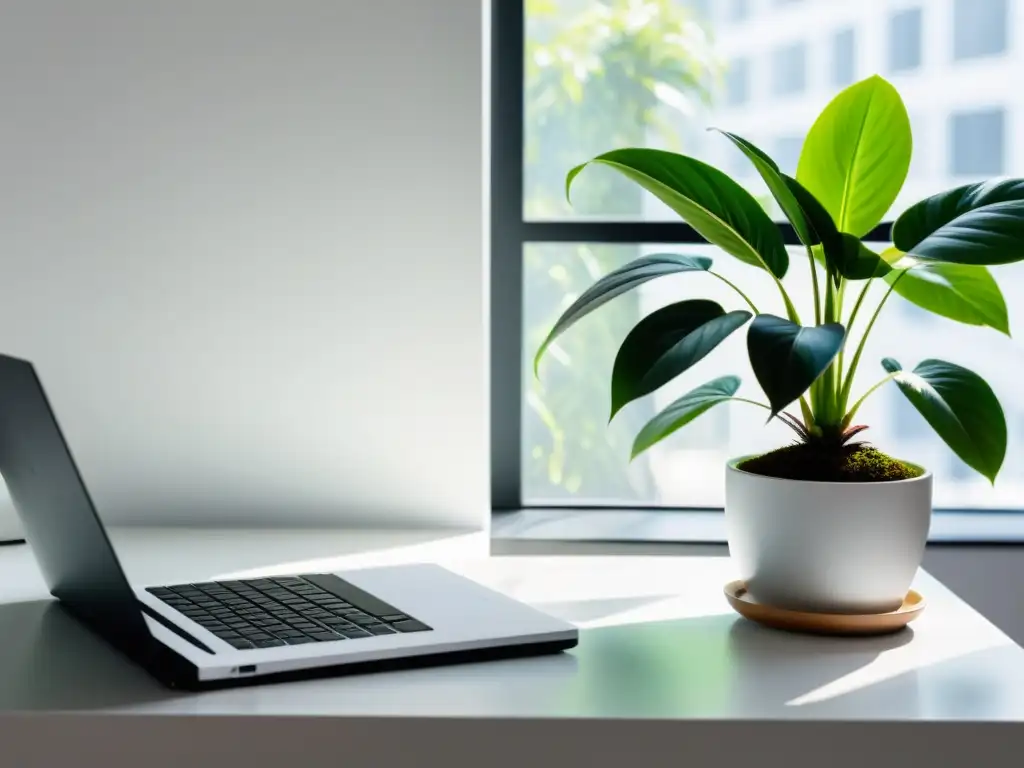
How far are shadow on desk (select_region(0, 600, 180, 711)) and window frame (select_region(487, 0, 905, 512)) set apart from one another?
34.8 inches

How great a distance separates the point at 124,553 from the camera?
1.37m

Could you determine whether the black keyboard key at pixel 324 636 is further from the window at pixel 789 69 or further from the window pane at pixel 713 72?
the window at pixel 789 69

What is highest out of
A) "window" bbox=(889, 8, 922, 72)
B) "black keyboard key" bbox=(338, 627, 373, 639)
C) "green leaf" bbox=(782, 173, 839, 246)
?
"window" bbox=(889, 8, 922, 72)

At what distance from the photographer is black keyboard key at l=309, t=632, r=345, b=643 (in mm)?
900

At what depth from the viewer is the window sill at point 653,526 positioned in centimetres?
170

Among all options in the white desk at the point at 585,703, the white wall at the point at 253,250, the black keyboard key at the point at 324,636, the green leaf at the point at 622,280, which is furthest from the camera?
the white wall at the point at 253,250

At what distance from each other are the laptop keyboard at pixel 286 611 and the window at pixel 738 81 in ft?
3.49

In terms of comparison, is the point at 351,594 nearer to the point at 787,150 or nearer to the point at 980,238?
the point at 980,238

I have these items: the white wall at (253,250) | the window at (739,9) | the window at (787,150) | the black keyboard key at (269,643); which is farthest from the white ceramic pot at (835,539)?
the window at (739,9)

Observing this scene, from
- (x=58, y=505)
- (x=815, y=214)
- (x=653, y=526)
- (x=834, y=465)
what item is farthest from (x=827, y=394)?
(x=653, y=526)

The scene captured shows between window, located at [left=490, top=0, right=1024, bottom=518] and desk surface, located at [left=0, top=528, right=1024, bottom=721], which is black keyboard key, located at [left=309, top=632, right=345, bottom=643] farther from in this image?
window, located at [left=490, top=0, right=1024, bottom=518]

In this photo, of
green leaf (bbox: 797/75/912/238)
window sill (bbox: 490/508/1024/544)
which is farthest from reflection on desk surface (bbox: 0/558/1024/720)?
window sill (bbox: 490/508/1024/544)

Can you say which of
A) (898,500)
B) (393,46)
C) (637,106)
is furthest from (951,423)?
(637,106)

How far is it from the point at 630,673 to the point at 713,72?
1163 millimetres
